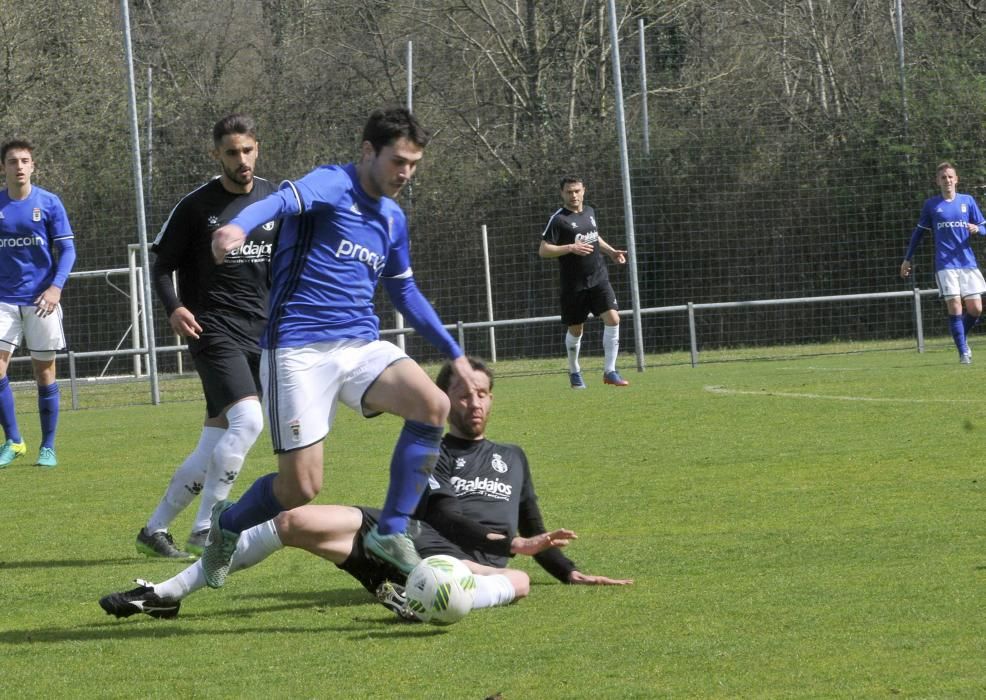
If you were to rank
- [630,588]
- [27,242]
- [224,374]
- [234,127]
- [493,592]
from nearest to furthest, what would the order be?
[493,592]
[630,588]
[234,127]
[224,374]
[27,242]

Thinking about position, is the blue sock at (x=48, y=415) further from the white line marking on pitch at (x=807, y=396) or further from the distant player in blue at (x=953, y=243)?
the distant player in blue at (x=953, y=243)

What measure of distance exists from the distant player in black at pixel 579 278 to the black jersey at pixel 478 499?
9.64 meters

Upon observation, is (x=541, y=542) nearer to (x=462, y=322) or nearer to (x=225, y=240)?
(x=225, y=240)

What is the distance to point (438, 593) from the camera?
4715 millimetres

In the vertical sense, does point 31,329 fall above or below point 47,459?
above

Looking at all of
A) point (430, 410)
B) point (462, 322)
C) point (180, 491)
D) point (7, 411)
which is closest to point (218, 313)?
point (180, 491)

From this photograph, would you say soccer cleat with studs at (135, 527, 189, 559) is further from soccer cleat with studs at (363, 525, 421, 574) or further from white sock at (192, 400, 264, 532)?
soccer cleat with studs at (363, 525, 421, 574)

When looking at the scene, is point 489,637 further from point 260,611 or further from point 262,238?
point 262,238

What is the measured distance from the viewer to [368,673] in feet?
13.7

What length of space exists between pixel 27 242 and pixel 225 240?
6.51 meters

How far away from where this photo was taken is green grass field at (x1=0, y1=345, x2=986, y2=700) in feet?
13.3

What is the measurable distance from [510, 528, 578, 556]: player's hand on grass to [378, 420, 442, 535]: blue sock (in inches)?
Answer: 16.3

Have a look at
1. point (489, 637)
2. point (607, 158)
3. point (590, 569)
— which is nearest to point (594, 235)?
point (607, 158)

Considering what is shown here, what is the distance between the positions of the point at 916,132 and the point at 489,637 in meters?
17.7
